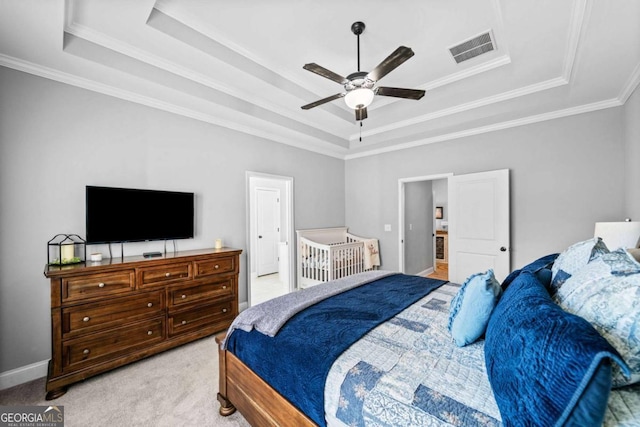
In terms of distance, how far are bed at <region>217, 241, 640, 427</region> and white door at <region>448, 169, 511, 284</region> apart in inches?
84.8

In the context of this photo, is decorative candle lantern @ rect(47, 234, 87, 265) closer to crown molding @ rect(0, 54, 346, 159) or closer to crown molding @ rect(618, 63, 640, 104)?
crown molding @ rect(0, 54, 346, 159)

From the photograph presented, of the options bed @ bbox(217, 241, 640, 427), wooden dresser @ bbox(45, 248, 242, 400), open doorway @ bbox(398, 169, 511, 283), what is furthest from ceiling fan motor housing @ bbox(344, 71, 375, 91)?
open doorway @ bbox(398, 169, 511, 283)

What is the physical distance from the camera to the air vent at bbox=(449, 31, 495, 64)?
233 centimetres

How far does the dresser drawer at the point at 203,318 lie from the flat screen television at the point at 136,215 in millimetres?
860

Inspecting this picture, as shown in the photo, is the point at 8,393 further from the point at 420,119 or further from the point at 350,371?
the point at 420,119

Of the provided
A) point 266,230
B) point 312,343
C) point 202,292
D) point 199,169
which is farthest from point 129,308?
point 266,230

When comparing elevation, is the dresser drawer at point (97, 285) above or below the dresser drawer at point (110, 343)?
above

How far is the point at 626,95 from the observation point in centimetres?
279

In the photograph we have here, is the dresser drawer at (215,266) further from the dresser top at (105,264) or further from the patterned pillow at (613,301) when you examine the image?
the patterned pillow at (613,301)

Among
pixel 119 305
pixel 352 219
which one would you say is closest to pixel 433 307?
pixel 119 305

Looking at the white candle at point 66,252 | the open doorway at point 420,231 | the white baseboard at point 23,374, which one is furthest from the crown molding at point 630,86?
the white baseboard at point 23,374

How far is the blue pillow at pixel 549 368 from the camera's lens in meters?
0.62

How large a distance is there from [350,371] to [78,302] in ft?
7.43

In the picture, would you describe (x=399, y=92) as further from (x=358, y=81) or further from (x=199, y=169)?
(x=199, y=169)
